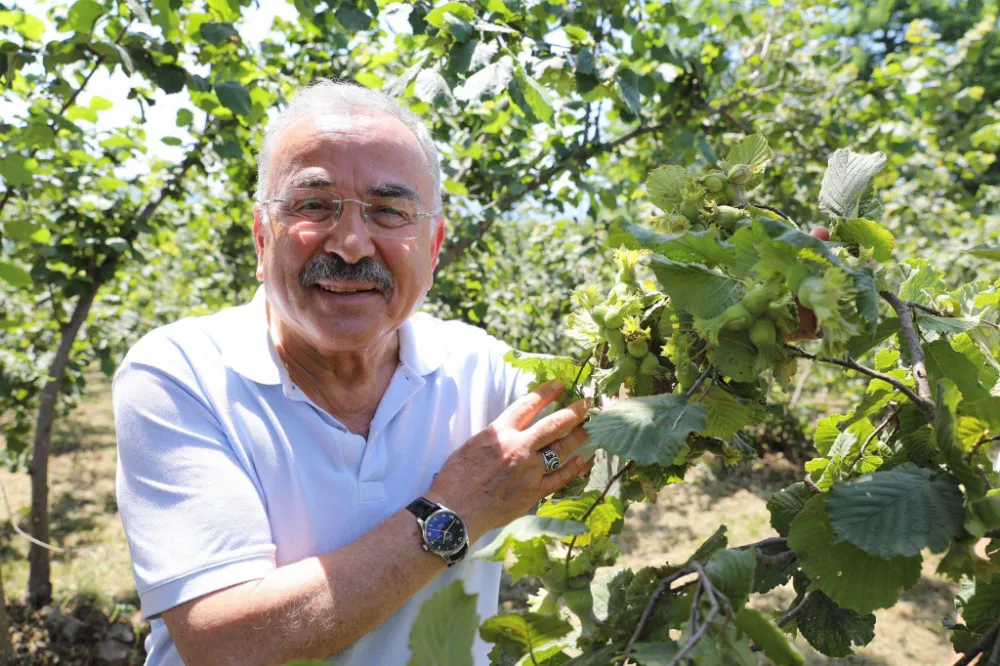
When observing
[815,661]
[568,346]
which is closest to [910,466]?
[815,661]

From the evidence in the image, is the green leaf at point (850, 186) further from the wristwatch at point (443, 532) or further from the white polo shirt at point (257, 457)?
the white polo shirt at point (257, 457)

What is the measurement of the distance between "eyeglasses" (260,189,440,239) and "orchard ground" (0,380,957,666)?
3.30 metres

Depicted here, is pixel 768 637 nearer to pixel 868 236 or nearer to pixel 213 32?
pixel 868 236

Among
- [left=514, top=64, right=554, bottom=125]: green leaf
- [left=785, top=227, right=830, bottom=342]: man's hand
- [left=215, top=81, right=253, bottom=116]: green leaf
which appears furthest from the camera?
[left=215, top=81, right=253, bottom=116]: green leaf

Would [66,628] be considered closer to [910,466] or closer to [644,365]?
[644,365]

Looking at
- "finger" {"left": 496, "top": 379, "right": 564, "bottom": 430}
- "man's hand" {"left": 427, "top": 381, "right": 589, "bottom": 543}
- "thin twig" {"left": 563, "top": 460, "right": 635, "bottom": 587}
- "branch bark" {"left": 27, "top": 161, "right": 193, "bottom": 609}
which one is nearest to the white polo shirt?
"man's hand" {"left": 427, "top": 381, "right": 589, "bottom": 543}

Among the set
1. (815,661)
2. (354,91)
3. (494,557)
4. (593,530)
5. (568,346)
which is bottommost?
(815,661)

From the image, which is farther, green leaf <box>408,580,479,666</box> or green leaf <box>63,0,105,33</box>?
green leaf <box>63,0,105,33</box>

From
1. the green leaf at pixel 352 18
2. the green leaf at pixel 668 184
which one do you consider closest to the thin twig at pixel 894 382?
the green leaf at pixel 668 184

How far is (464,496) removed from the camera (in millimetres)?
1580

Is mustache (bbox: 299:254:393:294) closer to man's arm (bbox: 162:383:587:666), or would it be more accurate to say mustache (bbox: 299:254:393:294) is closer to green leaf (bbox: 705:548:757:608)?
man's arm (bbox: 162:383:587:666)

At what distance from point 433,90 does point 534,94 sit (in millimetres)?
371

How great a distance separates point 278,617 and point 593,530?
0.71 meters

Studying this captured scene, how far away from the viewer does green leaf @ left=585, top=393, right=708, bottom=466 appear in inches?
33.9
